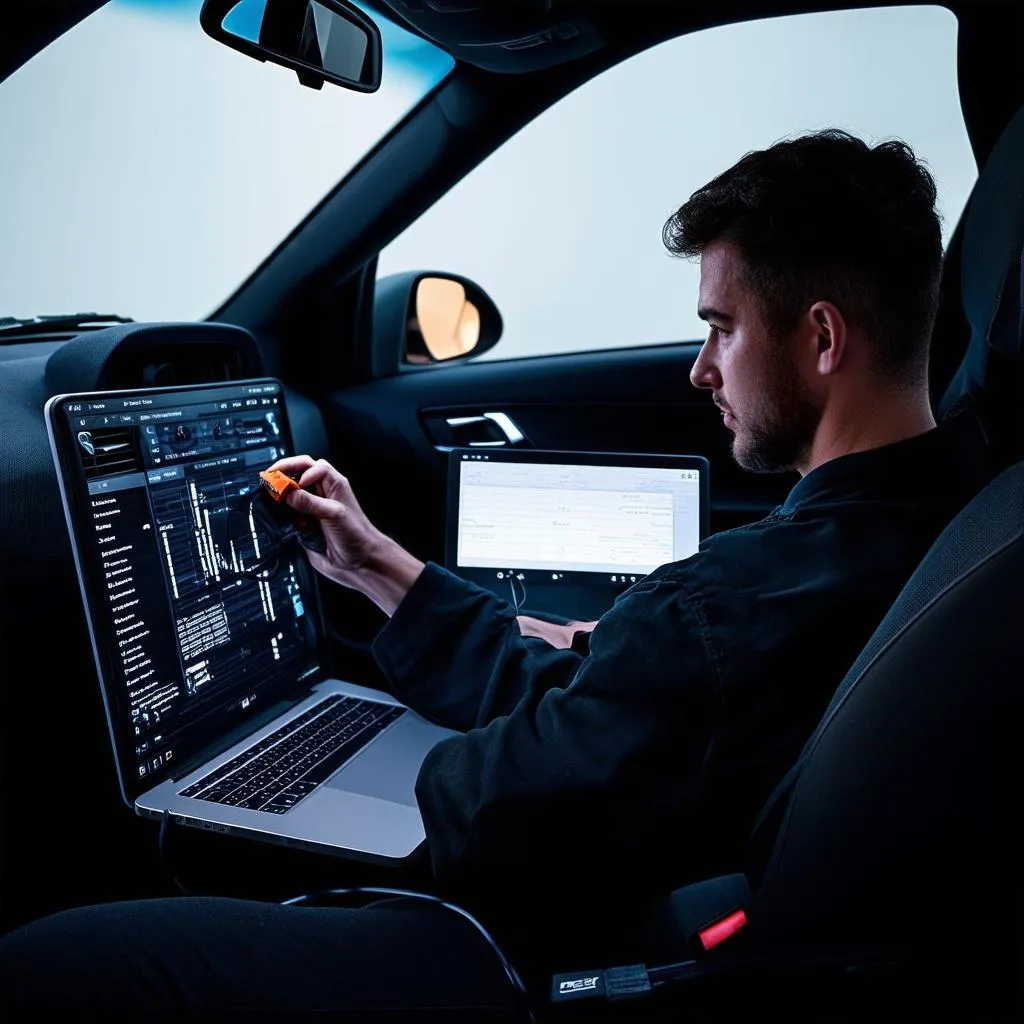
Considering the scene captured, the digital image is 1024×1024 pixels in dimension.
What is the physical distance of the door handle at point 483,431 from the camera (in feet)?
7.89

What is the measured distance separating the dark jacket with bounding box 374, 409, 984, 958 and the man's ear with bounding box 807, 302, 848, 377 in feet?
0.39

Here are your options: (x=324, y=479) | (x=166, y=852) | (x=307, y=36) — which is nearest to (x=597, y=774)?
(x=166, y=852)

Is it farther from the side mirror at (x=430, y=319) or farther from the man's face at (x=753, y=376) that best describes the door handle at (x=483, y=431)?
the man's face at (x=753, y=376)

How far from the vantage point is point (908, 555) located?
107cm

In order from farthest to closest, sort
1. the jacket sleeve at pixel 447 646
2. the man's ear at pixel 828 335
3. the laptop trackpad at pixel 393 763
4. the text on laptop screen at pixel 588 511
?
the text on laptop screen at pixel 588 511
the jacket sleeve at pixel 447 646
the laptop trackpad at pixel 393 763
the man's ear at pixel 828 335

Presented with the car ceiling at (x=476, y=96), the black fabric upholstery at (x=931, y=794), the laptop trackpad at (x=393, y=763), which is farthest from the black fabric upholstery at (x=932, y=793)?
the car ceiling at (x=476, y=96)

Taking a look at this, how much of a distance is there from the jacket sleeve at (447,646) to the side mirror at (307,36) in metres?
0.76

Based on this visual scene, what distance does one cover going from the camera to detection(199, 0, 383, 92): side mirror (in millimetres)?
1424

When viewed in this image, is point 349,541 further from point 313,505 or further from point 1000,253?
point 1000,253

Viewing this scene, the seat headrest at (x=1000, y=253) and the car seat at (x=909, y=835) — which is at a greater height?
the seat headrest at (x=1000, y=253)

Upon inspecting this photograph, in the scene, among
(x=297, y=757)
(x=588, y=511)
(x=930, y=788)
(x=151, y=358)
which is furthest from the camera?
(x=588, y=511)

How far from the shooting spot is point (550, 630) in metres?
1.78

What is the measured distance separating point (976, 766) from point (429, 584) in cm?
84

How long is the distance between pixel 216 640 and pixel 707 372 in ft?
2.56
